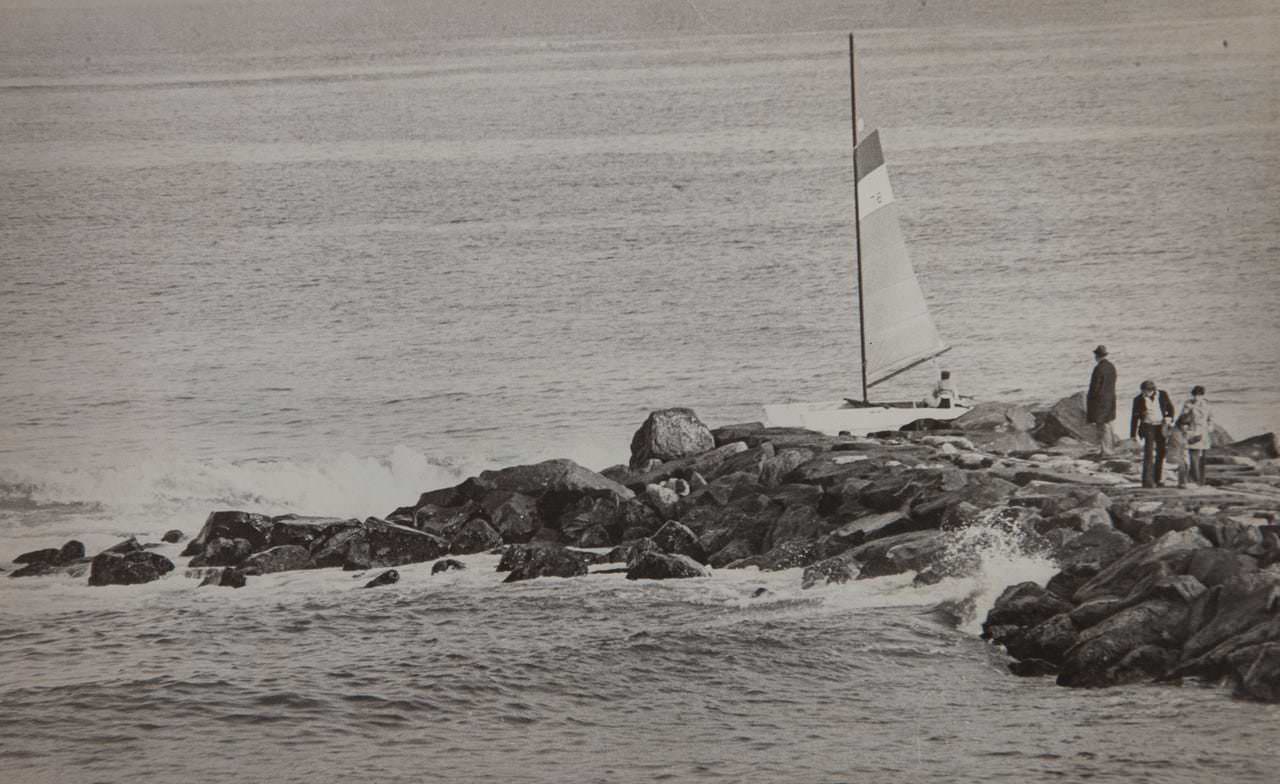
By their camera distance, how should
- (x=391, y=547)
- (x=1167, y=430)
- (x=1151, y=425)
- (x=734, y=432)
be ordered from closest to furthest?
(x=1151, y=425) < (x=1167, y=430) < (x=391, y=547) < (x=734, y=432)

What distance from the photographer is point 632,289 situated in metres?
18.7

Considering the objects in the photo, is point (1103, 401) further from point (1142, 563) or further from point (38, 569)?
point (38, 569)

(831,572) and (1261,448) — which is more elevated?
(1261,448)

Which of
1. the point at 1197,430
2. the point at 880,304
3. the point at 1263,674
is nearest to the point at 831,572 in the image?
the point at 1197,430

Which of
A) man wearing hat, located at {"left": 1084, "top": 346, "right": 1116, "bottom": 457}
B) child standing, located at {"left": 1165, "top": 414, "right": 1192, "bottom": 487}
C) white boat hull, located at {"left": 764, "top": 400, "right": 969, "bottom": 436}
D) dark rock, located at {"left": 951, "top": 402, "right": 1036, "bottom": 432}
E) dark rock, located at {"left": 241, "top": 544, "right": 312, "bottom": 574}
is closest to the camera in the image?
child standing, located at {"left": 1165, "top": 414, "right": 1192, "bottom": 487}

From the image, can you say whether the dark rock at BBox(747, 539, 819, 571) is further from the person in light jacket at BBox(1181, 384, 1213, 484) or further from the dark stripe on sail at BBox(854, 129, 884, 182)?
the dark stripe on sail at BBox(854, 129, 884, 182)

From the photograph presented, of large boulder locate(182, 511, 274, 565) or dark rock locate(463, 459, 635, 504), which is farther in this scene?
dark rock locate(463, 459, 635, 504)

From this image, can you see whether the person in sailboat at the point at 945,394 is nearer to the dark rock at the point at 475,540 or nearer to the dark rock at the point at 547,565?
the dark rock at the point at 547,565

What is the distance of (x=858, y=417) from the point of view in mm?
16844

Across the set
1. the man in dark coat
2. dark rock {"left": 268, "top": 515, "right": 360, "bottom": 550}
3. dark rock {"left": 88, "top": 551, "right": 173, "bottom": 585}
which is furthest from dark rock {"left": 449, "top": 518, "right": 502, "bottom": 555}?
the man in dark coat

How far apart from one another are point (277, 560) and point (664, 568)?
142 inches

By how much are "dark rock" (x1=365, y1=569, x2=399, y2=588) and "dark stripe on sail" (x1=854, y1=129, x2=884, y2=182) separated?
19.8ft

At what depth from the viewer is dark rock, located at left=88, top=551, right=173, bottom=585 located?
15.4 meters

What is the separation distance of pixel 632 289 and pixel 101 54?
6.02 meters
